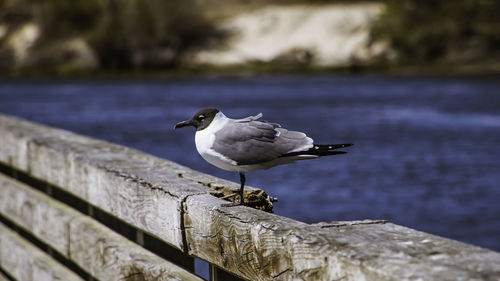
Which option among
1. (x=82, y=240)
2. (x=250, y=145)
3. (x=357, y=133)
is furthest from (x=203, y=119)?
(x=357, y=133)

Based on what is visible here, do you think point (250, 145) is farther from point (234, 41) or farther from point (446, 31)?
point (234, 41)

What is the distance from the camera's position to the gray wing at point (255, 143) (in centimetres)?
390

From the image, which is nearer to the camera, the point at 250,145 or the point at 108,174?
the point at 250,145

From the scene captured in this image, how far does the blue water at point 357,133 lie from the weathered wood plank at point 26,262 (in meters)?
9.00

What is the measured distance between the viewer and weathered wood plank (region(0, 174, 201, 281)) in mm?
3982

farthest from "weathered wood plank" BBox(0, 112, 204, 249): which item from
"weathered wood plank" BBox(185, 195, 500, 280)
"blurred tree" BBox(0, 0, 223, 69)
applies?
"blurred tree" BBox(0, 0, 223, 69)

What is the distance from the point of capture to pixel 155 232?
396cm

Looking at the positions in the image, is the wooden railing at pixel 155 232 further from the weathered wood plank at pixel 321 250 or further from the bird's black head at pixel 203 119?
the bird's black head at pixel 203 119

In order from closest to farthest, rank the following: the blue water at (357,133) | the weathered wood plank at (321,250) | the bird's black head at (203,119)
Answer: the weathered wood plank at (321,250) → the bird's black head at (203,119) → the blue water at (357,133)

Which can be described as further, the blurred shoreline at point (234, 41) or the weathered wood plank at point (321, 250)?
the blurred shoreline at point (234, 41)

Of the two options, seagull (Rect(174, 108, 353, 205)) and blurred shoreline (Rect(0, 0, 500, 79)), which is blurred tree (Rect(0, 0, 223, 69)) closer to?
blurred shoreline (Rect(0, 0, 500, 79))

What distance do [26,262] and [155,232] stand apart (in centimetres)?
174

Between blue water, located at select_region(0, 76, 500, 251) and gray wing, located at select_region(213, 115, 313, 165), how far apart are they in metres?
9.94

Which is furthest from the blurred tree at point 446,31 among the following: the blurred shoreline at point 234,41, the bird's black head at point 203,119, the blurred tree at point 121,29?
the bird's black head at point 203,119
